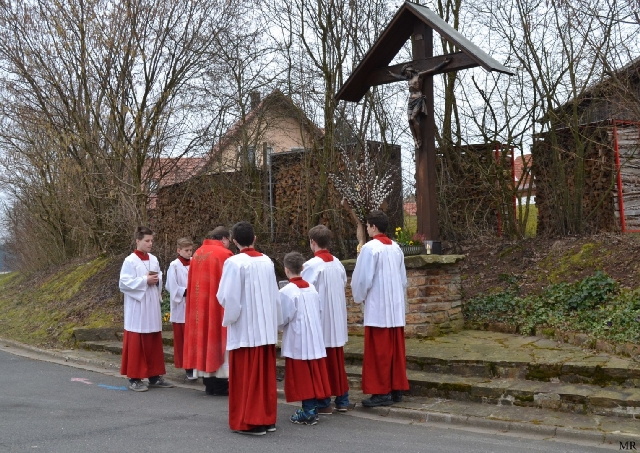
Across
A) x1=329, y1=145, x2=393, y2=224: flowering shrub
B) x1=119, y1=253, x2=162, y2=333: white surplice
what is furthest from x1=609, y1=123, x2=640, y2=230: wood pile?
x1=119, y1=253, x2=162, y2=333: white surplice

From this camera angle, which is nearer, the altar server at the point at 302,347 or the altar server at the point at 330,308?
the altar server at the point at 302,347

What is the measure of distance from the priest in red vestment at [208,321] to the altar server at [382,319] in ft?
6.09

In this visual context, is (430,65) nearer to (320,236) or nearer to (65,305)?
(320,236)

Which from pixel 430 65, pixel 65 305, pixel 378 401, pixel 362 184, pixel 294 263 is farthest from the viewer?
pixel 65 305

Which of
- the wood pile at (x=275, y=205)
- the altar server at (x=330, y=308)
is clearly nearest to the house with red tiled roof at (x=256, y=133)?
the wood pile at (x=275, y=205)

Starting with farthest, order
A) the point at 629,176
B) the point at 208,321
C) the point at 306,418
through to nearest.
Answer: the point at 629,176
the point at 208,321
the point at 306,418

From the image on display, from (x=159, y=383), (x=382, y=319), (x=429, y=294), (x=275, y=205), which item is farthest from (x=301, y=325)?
(x=275, y=205)

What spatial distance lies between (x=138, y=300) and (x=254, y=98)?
24.2 feet

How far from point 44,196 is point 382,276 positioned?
19531 mm

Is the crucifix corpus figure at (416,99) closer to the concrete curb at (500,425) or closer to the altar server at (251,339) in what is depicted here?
the altar server at (251,339)

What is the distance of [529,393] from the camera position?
6.82m

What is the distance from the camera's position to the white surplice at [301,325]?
6.77 meters

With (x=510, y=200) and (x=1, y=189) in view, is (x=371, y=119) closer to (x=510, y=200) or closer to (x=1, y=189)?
(x=510, y=200)

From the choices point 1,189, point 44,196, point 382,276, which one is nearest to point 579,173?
point 382,276
